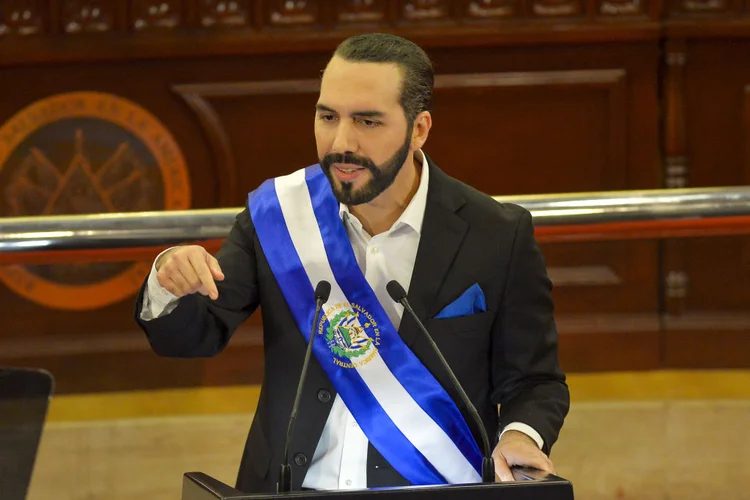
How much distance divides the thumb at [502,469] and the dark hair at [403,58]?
0.55 meters

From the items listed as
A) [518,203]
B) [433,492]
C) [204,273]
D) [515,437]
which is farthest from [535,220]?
[433,492]

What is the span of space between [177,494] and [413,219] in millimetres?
1442

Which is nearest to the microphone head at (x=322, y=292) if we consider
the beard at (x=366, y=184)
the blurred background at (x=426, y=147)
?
the beard at (x=366, y=184)

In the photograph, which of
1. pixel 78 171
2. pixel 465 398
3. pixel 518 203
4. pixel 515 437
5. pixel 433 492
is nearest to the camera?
pixel 433 492

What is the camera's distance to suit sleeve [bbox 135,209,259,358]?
167cm

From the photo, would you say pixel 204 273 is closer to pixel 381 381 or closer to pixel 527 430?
pixel 381 381

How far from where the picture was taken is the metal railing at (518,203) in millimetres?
2182

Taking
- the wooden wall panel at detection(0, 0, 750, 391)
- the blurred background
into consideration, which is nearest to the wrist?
the blurred background

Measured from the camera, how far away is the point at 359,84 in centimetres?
169

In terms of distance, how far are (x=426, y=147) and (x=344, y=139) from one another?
2379 mm

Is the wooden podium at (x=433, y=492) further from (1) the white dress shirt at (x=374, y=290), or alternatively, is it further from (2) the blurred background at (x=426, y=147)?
(2) the blurred background at (x=426, y=147)

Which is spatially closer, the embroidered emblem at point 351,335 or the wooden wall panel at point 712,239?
the embroidered emblem at point 351,335

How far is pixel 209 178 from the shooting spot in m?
4.04

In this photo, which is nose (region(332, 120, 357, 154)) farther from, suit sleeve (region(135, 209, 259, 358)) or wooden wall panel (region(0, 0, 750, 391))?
wooden wall panel (region(0, 0, 750, 391))
